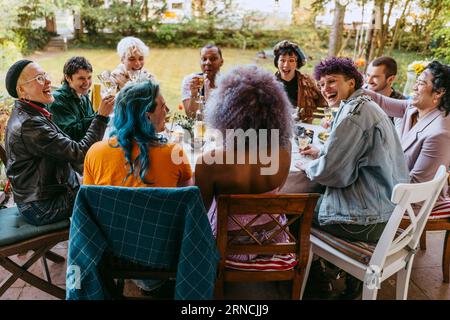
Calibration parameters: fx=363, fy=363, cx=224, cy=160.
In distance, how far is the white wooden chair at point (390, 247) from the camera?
1.41 meters

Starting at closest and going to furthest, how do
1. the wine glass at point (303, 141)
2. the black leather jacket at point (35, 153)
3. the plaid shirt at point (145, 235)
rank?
the plaid shirt at point (145, 235), the black leather jacket at point (35, 153), the wine glass at point (303, 141)

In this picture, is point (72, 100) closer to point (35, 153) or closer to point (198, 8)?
point (35, 153)

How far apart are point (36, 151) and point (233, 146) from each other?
954 mm

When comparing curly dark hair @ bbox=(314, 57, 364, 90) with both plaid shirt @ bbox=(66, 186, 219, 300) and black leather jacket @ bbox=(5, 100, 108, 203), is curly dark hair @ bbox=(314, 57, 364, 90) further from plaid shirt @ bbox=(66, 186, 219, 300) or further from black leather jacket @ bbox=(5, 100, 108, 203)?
black leather jacket @ bbox=(5, 100, 108, 203)

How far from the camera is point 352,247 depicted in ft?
5.39

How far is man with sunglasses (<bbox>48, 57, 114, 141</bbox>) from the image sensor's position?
2.23 metres

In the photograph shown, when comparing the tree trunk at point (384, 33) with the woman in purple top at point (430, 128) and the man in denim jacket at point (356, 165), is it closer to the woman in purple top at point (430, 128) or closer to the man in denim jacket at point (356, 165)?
the woman in purple top at point (430, 128)

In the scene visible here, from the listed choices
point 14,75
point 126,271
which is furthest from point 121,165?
point 14,75

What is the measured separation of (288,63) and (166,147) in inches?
73.7

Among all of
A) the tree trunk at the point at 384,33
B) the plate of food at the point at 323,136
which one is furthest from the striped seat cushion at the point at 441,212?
A: the tree trunk at the point at 384,33

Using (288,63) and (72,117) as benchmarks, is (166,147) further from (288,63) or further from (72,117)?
(288,63)

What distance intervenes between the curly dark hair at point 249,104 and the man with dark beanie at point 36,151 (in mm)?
689

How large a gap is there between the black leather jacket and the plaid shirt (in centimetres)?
57
